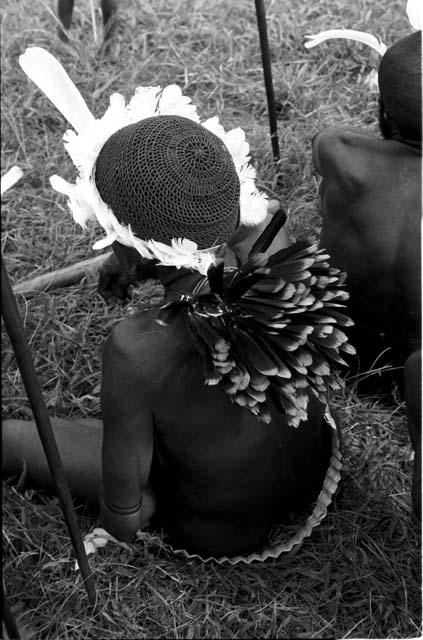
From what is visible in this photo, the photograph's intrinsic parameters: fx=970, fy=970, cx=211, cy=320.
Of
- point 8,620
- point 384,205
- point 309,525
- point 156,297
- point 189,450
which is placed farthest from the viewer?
point 156,297

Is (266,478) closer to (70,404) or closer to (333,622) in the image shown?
(333,622)

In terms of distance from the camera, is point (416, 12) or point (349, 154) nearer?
point (416, 12)

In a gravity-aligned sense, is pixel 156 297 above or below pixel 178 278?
below

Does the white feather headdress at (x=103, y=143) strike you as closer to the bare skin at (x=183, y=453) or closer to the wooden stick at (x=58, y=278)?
the bare skin at (x=183, y=453)

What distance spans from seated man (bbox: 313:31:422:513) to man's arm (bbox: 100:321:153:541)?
63cm

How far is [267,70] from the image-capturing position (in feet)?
7.93

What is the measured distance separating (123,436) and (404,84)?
0.84 m

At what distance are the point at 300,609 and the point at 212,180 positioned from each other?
82 cm

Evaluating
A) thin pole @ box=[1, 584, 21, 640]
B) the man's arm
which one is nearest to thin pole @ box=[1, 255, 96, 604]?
the man's arm

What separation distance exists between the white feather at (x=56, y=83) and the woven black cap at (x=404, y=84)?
2.02 feet

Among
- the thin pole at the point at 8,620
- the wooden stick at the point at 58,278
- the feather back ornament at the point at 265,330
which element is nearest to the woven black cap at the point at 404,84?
the feather back ornament at the point at 265,330

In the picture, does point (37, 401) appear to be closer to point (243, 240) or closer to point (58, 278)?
point (243, 240)

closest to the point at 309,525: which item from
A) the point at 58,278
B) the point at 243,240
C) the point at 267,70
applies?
the point at 243,240

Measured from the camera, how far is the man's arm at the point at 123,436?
149 cm
